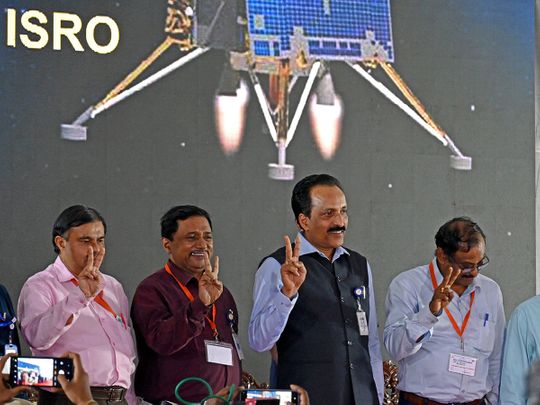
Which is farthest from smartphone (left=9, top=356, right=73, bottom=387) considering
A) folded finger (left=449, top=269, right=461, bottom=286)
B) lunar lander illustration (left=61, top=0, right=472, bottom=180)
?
lunar lander illustration (left=61, top=0, right=472, bottom=180)

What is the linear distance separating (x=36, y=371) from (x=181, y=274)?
56.5 inches

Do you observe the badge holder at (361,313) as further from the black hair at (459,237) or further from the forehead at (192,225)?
the forehead at (192,225)

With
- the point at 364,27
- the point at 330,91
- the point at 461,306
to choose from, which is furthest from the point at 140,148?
the point at 461,306

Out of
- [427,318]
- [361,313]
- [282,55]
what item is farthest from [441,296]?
[282,55]

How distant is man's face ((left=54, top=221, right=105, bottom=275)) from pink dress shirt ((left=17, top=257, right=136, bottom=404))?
4cm

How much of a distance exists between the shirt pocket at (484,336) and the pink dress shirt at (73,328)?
57.9 inches

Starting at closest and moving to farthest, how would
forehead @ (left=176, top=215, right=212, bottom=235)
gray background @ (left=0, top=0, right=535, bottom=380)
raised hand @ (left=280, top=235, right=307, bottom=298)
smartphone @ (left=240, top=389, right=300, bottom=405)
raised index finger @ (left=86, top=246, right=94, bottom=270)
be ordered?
1. smartphone @ (left=240, top=389, right=300, bottom=405)
2. raised hand @ (left=280, top=235, right=307, bottom=298)
3. raised index finger @ (left=86, top=246, right=94, bottom=270)
4. forehead @ (left=176, top=215, right=212, bottom=235)
5. gray background @ (left=0, top=0, right=535, bottom=380)

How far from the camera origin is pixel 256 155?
5.66 m

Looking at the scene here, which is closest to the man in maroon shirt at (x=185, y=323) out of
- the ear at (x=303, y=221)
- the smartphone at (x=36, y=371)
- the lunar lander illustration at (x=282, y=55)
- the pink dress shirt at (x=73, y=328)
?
the pink dress shirt at (x=73, y=328)

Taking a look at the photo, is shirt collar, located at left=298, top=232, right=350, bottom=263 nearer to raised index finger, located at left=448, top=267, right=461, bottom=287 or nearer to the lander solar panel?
raised index finger, located at left=448, top=267, right=461, bottom=287

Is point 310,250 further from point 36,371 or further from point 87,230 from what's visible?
point 36,371

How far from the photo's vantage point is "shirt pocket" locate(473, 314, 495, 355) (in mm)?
4155

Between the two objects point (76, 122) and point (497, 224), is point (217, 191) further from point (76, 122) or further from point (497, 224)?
point (497, 224)

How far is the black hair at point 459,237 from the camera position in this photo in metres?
4.15
